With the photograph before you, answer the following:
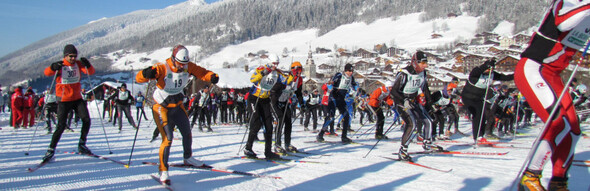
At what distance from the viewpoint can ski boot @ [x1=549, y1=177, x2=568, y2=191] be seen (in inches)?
111

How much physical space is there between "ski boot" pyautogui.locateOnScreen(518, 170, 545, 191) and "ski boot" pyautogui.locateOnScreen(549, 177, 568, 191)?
0.08 m

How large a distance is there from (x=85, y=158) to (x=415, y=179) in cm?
540

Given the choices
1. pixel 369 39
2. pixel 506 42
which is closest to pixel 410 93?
pixel 506 42

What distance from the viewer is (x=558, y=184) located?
9.32 feet

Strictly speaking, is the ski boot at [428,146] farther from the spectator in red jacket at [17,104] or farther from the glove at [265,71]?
the spectator in red jacket at [17,104]

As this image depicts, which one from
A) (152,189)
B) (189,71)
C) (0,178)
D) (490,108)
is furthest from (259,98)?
(490,108)

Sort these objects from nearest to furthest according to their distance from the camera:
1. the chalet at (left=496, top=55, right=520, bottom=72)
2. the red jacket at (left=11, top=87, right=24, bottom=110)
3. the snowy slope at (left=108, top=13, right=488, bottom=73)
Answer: the red jacket at (left=11, top=87, right=24, bottom=110)
the chalet at (left=496, top=55, right=520, bottom=72)
the snowy slope at (left=108, top=13, right=488, bottom=73)

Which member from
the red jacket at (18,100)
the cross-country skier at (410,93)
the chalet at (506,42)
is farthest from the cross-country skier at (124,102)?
the chalet at (506,42)

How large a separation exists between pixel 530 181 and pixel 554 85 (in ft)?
2.76

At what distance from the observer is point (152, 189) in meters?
4.03

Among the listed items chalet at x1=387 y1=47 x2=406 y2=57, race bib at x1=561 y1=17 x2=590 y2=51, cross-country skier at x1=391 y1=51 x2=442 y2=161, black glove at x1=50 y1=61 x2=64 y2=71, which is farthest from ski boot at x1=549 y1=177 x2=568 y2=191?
chalet at x1=387 y1=47 x2=406 y2=57

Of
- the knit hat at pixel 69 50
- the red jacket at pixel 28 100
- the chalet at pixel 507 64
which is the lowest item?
the red jacket at pixel 28 100

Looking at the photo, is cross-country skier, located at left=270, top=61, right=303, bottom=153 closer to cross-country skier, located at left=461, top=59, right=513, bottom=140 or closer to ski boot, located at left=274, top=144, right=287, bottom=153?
ski boot, located at left=274, top=144, right=287, bottom=153

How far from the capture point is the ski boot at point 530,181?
9.47 feet
